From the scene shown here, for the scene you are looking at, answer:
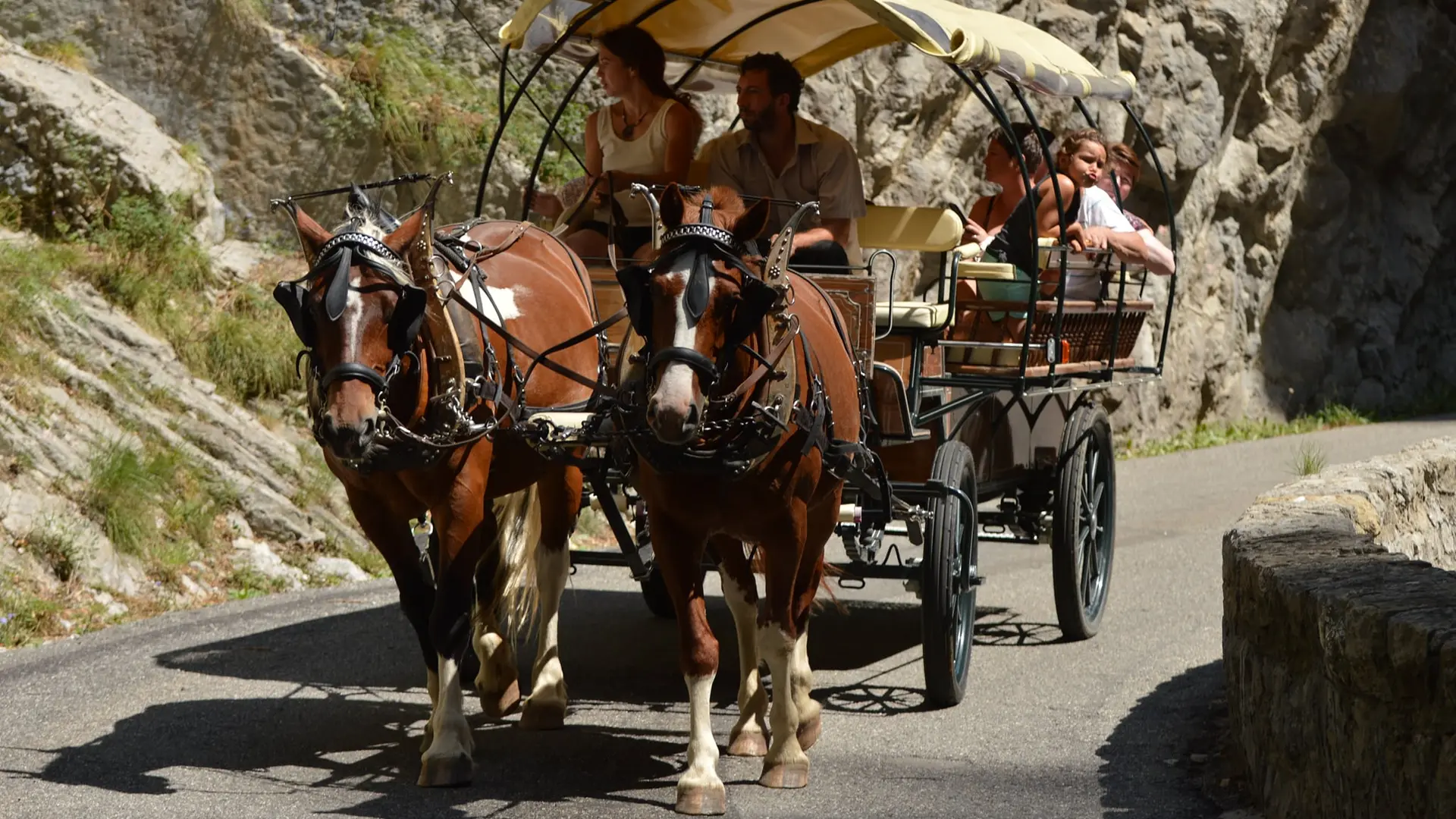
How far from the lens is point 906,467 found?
7.47 metres

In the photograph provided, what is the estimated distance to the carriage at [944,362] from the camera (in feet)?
21.7

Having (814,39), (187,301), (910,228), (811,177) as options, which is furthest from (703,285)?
(187,301)

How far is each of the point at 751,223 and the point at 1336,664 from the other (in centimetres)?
210

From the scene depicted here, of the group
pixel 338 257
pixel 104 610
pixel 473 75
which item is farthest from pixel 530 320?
pixel 473 75

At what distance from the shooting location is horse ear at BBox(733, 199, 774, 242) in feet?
17.0

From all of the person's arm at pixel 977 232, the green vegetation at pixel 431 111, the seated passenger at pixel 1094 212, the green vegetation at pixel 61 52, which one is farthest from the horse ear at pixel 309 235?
the green vegetation at pixel 61 52

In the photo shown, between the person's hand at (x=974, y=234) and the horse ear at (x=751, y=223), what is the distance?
355cm

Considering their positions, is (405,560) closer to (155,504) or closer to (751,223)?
(751,223)

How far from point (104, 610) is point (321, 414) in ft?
12.4

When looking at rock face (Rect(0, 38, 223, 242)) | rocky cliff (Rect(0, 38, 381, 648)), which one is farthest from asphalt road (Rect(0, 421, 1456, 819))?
rock face (Rect(0, 38, 223, 242))

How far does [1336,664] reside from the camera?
425 cm

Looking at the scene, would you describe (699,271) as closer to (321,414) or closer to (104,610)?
(321,414)

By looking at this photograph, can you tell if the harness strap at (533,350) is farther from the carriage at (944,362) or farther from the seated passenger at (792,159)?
the seated passenger at (792,159)

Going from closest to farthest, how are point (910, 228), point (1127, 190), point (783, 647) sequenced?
1. point (783, 647)
2. point (910, 228)
3. point (1127, 190)
